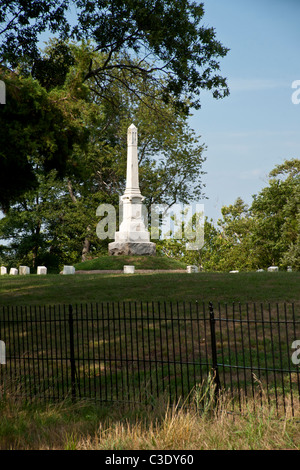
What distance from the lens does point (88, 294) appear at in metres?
17.5

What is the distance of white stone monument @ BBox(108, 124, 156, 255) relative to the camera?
32469mm

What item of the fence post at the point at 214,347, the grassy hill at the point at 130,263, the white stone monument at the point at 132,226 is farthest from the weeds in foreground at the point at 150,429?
the white stone monument at the point at 132,226

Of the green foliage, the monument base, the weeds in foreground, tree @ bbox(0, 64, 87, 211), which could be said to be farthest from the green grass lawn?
the green foliage

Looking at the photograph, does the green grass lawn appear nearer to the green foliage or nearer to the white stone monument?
the white stone monument

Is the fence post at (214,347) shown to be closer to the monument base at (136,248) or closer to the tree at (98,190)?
the monument base at (136,248)

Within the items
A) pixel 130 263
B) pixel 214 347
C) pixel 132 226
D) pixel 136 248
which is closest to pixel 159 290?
pixel 214 347

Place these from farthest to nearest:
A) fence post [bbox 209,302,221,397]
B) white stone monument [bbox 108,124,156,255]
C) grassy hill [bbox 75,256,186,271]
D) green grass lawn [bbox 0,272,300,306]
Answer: white stone monument [bbox 108,124,156,255], grassy hill [bbox 75,256,186,271], green grass lawn [bbox 0,272,300,306], fence post [bbox 209,302,221,397]

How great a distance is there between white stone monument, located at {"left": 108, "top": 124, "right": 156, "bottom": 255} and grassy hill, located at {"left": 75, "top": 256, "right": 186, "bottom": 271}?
1059mm

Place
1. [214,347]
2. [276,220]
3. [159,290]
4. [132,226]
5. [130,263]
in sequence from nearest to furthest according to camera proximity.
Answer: [214,347] → [159,290] → [130,263] → [132,226] → [276,220]

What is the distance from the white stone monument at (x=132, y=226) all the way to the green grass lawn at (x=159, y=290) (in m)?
10.8

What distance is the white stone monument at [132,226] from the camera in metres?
32.5

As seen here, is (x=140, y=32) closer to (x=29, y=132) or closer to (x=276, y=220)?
(x=29, y=132)

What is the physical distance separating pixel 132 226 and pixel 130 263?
10.0 ft

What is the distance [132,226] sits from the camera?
3259 cm
